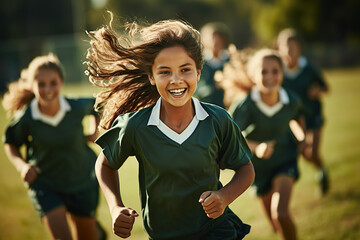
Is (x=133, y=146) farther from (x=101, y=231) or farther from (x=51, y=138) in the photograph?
(x=101, y=231)

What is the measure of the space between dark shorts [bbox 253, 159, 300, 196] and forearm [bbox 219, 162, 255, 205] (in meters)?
1.94

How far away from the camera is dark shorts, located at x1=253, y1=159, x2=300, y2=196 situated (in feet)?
15.0

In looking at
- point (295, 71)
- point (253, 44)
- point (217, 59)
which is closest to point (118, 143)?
point (295, 71)

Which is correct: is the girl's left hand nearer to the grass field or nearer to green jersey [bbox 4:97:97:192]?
green jersey [bbox 4:97:97:192]

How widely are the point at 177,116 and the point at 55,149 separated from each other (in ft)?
5.96

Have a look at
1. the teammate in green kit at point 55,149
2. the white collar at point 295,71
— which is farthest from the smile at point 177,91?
the white collar at point 295,71

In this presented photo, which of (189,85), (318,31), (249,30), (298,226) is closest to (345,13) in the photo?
(318,31)

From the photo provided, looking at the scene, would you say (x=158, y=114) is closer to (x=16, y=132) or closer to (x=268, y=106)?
(x=16, y=132)

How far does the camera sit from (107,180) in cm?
271

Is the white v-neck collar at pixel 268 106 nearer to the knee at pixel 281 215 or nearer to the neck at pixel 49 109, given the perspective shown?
the knee at pixel 281 215

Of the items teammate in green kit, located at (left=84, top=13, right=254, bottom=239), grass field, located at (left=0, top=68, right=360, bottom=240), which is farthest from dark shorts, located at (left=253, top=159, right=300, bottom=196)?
teammate in green kit, located at (left=84, top=13, right=254, bottom=239)

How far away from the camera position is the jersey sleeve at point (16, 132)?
4.11 meters

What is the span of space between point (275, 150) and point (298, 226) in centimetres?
101

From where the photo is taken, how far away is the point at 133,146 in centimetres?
269
